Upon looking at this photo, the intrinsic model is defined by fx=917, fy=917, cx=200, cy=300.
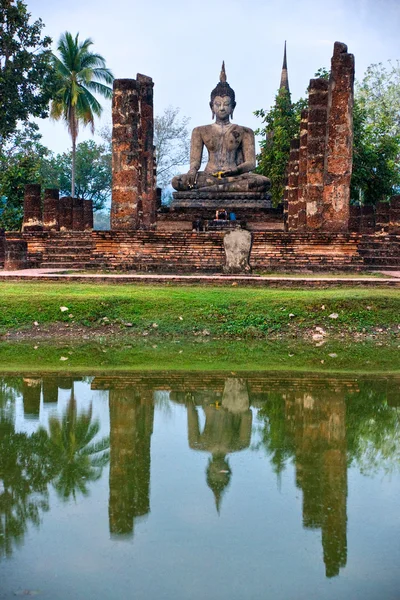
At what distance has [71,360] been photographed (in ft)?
33.2

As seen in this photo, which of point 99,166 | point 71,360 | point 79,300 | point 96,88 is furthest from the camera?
point 99,166

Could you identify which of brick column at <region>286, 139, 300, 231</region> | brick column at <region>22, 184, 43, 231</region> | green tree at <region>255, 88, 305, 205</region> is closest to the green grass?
brick column at <region>286, 139, 300, 231</region>

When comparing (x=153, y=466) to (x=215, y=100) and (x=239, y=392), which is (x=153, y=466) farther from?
(x=215, y=100)

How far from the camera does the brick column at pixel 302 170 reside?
24297mm

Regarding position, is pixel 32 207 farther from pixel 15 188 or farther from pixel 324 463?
pixel 324 463

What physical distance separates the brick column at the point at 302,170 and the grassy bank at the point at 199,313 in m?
11.7

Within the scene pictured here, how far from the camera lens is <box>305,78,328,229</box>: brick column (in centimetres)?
2081

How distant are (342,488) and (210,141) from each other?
20919mm

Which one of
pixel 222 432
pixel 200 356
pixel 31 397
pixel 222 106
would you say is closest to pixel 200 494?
pixel 222 432

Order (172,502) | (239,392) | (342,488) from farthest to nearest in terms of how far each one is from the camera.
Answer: (239,392)
(342,488)
(172,502)

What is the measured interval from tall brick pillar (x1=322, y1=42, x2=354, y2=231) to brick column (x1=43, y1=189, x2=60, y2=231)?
11.1 metres

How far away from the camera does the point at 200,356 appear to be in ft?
34.0

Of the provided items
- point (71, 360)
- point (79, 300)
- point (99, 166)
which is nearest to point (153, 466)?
point (71, 360)

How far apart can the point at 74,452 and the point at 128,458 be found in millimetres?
386
